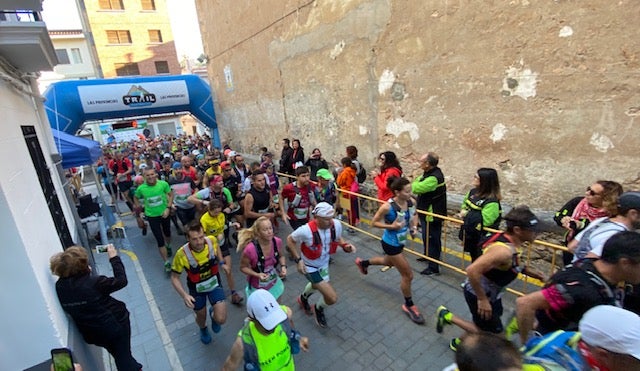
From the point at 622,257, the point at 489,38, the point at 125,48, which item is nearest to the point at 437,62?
the point at 489,38

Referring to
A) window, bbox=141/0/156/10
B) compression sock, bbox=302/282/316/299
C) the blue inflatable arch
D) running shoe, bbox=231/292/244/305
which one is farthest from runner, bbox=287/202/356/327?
window, bbox=141/0/156/10

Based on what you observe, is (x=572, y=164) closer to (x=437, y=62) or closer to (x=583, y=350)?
(x=437, y=62)

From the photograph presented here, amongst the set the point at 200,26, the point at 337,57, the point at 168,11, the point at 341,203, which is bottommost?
the point at 341,203

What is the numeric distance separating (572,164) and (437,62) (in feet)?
9.56

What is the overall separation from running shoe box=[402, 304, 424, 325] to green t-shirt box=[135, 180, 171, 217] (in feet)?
16.0

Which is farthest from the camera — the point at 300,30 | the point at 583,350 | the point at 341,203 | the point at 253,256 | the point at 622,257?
the point at 300,30

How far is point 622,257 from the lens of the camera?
2.16m

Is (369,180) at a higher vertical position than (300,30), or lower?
lower

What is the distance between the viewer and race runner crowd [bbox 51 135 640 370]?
73.2 inches

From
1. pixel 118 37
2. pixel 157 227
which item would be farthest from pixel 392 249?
pixel 118 37

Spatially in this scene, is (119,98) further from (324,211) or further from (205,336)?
(324,211)

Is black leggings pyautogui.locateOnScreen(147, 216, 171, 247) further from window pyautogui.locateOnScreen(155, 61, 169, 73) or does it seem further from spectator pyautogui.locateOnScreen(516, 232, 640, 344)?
window pyautogui.locateOnScreen(155, 61, 169, 73)

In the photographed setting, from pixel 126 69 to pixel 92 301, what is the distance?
3623 centimetres

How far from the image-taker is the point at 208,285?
13.6ft
